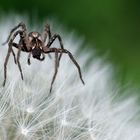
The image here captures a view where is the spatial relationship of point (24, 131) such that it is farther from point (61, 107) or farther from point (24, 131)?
point (61, 107)

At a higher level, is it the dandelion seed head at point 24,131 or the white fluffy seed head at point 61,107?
the white fluffy seed head at point 61,107

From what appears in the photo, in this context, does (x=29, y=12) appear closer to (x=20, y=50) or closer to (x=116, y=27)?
(x=116, y=27)

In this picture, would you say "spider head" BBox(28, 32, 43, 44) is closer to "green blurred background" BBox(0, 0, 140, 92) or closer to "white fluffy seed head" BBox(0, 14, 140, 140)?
"white fluffy seed head" BBox(0, 14, 140, 140)

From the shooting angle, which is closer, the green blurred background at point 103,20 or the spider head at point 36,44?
the spider head at point 36,44

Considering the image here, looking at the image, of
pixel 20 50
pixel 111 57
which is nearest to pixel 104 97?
pixel 20 50

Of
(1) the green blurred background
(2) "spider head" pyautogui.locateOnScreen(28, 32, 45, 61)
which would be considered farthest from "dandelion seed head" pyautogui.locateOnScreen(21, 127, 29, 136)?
(1) the green blurred background

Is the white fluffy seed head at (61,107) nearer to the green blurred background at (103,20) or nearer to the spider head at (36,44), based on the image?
the spider head at (36,44)

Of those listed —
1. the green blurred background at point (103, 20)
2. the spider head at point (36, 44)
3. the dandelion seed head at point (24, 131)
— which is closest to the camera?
the dandelion seed head at point (24, 131)

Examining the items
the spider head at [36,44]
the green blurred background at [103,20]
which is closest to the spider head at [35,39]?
the spider head at [36,44]
